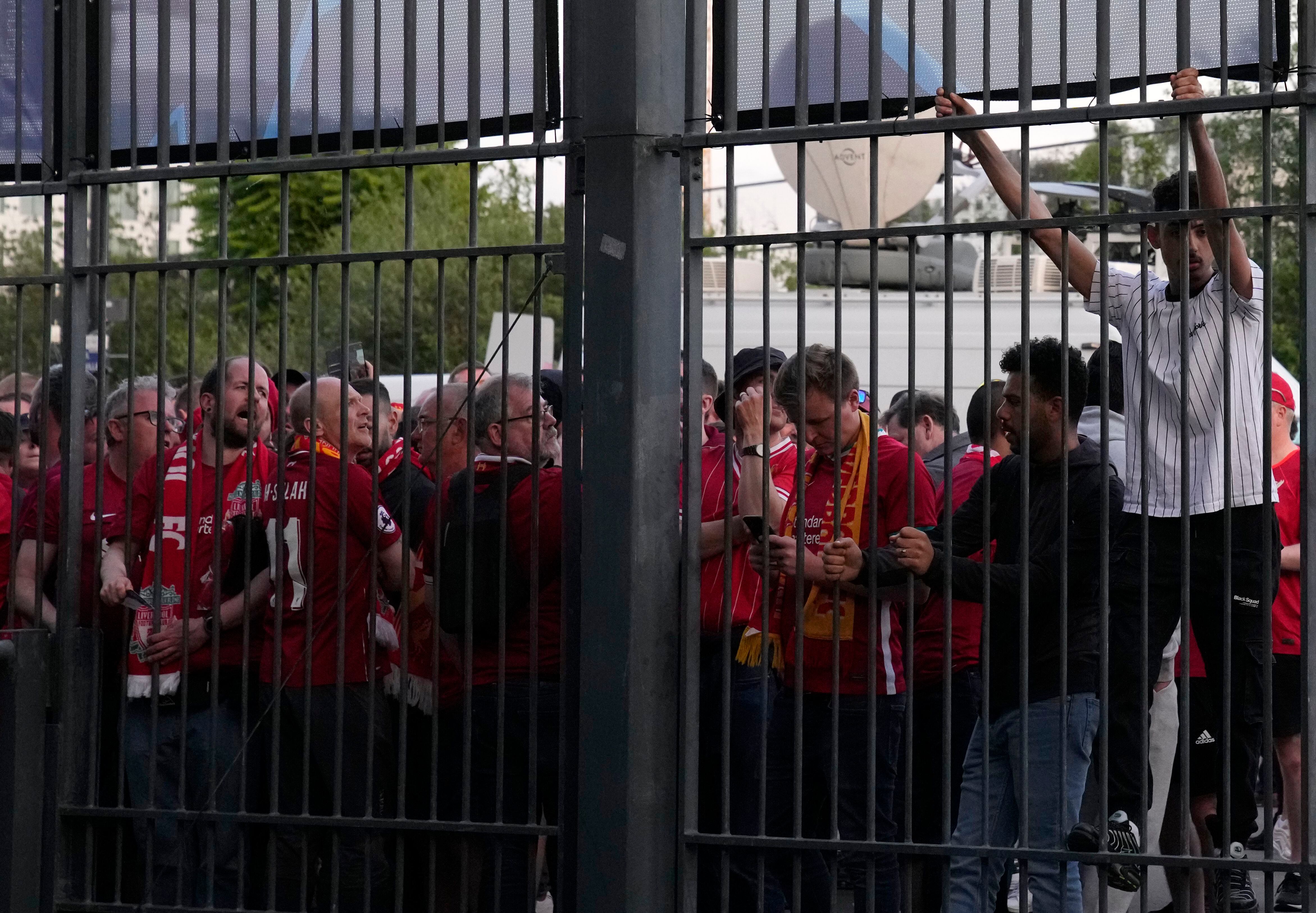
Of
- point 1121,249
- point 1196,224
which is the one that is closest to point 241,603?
point 1196,224

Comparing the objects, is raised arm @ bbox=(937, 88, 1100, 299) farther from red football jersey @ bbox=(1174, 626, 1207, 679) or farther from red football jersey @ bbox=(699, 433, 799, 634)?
red football jersey @ bbox=(699, 433, 799, 634)

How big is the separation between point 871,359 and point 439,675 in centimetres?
135

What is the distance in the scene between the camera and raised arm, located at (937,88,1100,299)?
345cm

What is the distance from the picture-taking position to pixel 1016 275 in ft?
30.0

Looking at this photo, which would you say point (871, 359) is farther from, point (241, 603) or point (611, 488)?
point (241, 603)

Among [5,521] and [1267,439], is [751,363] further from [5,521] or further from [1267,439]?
[5,521]

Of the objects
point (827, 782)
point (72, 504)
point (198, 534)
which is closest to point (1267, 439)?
point (827, 782)

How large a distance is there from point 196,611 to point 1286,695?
380 centimetres

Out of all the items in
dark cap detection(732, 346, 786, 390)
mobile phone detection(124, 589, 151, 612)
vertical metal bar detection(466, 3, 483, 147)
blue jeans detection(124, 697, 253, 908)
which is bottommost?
blue jeans detection(124, 697, 253, 908)

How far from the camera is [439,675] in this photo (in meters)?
3.88

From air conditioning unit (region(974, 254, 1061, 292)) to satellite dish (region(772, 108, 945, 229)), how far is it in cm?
33

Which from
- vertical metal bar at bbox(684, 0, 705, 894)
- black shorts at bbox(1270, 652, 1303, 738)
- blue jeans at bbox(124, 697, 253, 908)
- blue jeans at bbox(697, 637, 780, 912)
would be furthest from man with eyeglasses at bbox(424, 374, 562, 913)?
black shorts at bbox(1270, 652, 1303, 738)

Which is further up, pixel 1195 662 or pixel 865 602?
pixel 865 602

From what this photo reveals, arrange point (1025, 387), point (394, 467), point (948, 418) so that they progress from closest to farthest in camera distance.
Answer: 1. point (948, 418)
2. point (1025, 387)
3. point (394, 467)
